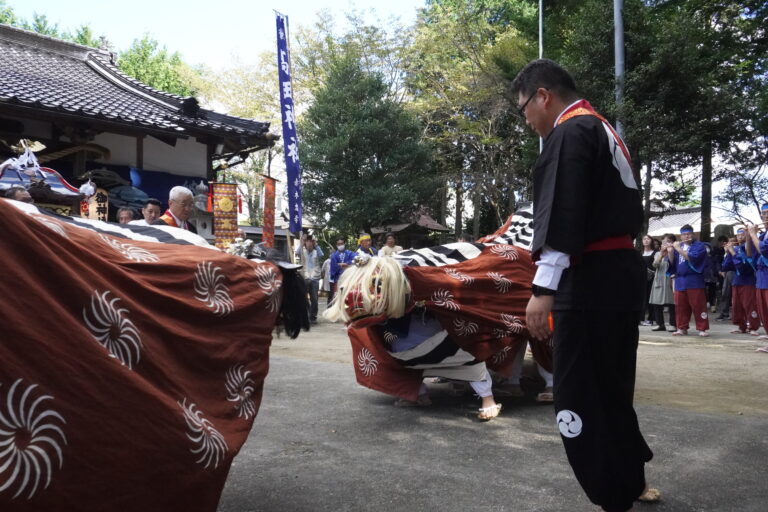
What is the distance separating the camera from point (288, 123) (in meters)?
11.3

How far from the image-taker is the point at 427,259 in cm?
475

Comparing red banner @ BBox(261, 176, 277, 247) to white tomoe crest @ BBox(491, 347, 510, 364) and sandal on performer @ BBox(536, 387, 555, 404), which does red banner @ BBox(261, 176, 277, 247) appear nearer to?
white tomoe crest @ BBox(491, 347, 510, 364)

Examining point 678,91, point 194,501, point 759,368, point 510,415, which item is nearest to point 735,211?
point 678,91

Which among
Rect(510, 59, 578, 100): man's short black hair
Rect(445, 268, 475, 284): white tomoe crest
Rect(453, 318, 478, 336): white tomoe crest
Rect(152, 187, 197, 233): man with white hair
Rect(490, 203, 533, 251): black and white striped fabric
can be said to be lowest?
Rect(453, 318, 478, 336): white tomoe crest

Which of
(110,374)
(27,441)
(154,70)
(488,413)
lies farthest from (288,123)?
(154,70)

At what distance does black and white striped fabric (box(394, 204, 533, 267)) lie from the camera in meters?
4.72

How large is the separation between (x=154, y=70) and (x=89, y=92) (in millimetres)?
18371

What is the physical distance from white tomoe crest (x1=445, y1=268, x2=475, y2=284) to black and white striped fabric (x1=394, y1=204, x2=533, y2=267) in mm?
133

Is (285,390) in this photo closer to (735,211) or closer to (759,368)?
(759,368)

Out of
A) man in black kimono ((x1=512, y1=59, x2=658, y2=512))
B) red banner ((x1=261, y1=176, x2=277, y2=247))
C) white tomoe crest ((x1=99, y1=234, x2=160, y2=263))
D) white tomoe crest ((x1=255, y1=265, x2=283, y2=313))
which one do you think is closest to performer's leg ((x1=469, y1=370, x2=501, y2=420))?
man in black kimono ((x1=512, y1=59, x2=658, y2=512))

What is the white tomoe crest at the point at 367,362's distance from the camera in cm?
484

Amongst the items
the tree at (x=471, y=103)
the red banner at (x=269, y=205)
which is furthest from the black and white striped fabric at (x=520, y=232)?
the tree at (x=471, y=103)

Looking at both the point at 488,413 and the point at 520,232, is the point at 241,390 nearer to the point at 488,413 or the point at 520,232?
the point at 488,413

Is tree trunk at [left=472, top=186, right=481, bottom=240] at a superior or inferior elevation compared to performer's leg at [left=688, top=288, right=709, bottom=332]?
superior
